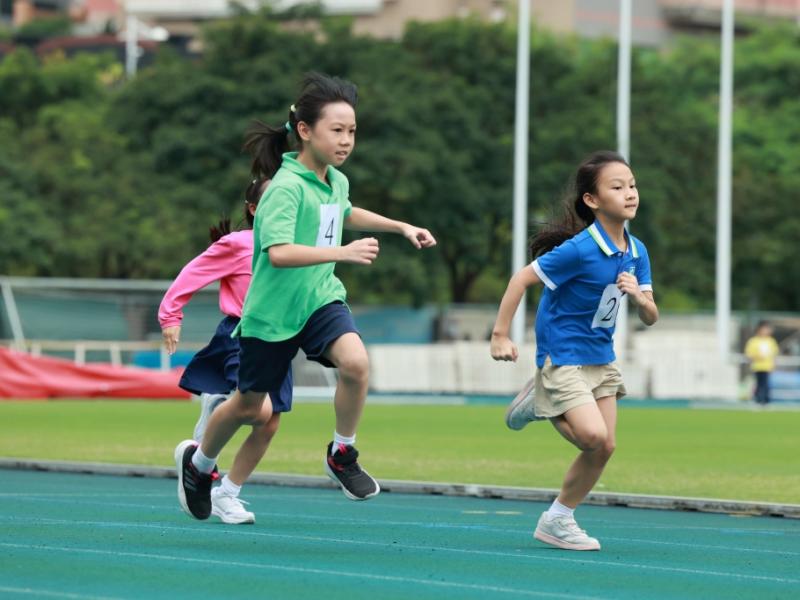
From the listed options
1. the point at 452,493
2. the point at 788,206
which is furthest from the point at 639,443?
the point at 788,206

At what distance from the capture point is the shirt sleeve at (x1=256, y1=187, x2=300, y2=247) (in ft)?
28.8

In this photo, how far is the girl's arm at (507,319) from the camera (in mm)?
8977

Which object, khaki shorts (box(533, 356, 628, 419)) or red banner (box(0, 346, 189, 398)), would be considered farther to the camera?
red banner (box(0, 346, 189, 398))

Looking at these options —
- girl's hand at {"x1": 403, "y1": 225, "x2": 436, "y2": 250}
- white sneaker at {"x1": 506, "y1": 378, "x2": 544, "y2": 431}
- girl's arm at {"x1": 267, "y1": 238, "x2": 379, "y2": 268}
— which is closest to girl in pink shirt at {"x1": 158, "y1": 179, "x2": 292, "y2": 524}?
white sneaker at {"x1": 506, "y1": 378, "x2": 544, "y2": 431}

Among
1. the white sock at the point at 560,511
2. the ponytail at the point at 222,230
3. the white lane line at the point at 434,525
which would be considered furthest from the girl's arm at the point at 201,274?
the white sock at the point at 560,511

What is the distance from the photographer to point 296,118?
9.34 m

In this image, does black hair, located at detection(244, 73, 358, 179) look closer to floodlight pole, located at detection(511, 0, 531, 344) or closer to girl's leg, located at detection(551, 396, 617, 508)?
girl's leg, located at detection(551, 396, 617, 508)

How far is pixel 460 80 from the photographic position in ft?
172

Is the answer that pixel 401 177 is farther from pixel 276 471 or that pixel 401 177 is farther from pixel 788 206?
pixel 276 471

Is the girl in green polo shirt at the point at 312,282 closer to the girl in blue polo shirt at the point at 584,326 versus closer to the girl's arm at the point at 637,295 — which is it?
the girl in blue polo shirt at the point at 584,326

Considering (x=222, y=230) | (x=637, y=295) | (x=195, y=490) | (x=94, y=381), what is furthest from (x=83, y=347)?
(x=637, y=295)

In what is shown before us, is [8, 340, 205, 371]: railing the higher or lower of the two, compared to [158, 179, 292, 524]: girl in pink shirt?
lower

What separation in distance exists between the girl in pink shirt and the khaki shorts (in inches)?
66.3

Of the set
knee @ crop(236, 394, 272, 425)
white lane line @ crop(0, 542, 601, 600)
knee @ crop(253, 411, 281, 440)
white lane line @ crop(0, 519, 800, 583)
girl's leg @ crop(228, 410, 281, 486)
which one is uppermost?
knee @ crop(236, 394, 272, 425)
